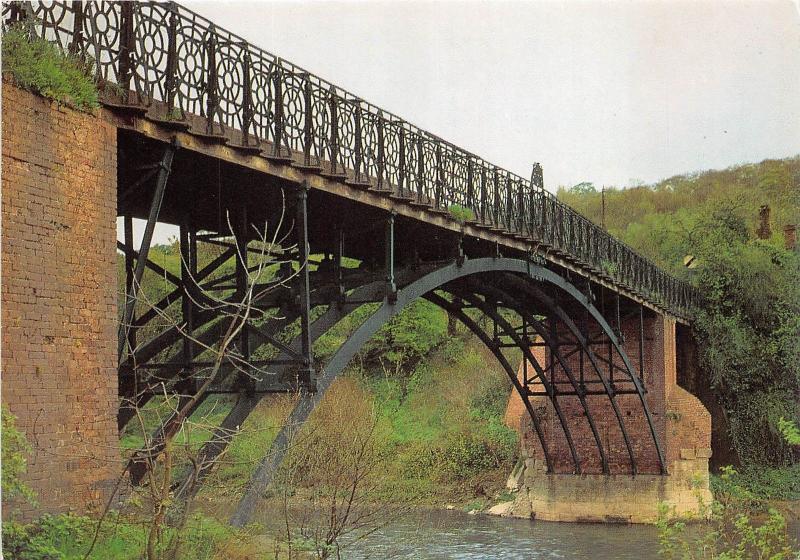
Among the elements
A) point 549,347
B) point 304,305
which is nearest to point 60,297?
point 304,305

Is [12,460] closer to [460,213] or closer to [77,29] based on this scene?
[77,29]

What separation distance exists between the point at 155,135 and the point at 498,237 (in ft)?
32.5

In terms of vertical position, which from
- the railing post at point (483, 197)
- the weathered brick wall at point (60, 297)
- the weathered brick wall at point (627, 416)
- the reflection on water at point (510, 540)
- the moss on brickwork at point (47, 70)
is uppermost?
the railing post at point (483, 197)

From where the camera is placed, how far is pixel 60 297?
7871 millimetres

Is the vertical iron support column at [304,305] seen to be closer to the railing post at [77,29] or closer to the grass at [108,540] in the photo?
the grass at [108,540]

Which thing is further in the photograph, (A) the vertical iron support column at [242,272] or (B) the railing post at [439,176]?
(B) the railing post at [439,176]

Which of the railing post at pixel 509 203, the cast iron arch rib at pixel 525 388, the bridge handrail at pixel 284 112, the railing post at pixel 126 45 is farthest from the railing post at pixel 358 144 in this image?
the cast iron arch rib at pixel 525 388

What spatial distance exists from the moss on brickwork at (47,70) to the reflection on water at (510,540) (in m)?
11.9

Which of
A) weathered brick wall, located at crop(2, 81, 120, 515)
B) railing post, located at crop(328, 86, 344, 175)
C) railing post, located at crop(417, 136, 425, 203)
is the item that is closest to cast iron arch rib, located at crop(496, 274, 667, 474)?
railing post, located at crop(417, 136, 425, 203)

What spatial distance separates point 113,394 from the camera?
827 cm

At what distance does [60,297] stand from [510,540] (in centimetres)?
1829

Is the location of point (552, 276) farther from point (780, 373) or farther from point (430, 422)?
point (430, 422)

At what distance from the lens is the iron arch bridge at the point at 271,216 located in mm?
9234

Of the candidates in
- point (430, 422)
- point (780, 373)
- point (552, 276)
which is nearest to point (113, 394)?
point (552, 276)
